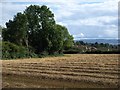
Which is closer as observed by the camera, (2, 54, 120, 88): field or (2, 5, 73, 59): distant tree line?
(2, 54, 120, 88): field

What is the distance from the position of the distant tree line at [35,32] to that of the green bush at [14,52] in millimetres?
1003

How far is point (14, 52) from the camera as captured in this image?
61000 mm

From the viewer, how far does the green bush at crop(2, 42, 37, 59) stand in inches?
2307

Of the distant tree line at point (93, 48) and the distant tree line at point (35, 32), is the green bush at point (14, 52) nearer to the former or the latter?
the distant tree line at point (35, 32)

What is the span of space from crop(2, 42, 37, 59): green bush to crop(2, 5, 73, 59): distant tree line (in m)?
1.00

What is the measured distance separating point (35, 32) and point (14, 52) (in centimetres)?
995

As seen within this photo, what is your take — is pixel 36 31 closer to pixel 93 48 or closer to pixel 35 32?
pixel 35 32

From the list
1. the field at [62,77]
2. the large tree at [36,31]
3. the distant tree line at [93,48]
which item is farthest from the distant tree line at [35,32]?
the field at [62,77]

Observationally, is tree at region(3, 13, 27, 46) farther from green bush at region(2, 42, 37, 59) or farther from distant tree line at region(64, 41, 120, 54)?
distant tree line at region(64, 41, 120, 54)

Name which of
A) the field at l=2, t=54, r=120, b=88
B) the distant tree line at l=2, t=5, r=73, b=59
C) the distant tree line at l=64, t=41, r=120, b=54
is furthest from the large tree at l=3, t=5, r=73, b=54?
the field at l=2, t=54, r=120, b=88

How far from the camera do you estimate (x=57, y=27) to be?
71.4 m

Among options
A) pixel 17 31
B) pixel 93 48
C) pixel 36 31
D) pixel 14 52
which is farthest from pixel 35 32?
pixel 93 48

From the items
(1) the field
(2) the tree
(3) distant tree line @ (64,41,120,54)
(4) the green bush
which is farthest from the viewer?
(3) distant tree line @ (64,41,120,54)

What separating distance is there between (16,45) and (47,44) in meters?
6.95
